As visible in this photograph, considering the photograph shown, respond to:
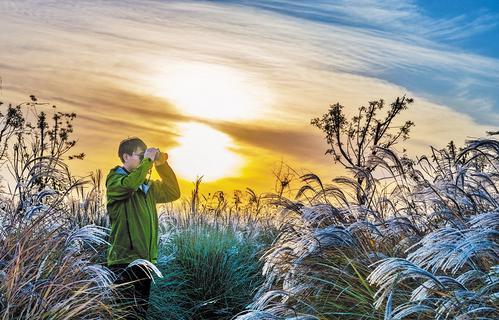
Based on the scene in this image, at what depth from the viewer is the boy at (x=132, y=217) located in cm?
662

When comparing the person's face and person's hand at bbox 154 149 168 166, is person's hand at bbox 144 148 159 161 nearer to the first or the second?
the person's face

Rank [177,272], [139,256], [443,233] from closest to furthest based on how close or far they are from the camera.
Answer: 1. [443,233]
2. [139,256]
3. [177,272]

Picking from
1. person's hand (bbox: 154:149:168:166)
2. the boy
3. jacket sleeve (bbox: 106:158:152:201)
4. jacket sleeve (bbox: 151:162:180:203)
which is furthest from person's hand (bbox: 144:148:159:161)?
jacket sleeve (bbox: 151:162:180:203)

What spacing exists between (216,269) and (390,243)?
3.11 m

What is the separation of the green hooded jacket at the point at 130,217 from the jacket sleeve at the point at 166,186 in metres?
0.35

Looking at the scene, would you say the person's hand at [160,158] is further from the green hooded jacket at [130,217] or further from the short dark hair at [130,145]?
the green hooded jacket at [130,217]

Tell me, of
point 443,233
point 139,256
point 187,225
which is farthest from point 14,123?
point 443,233

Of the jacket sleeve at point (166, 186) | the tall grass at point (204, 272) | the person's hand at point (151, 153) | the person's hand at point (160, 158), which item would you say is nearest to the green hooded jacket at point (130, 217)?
the person's hand at point (151, 153)

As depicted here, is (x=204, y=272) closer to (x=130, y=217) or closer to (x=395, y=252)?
(x=130, y=217)

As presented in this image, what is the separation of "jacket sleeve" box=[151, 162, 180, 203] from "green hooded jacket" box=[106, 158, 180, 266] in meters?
0.35

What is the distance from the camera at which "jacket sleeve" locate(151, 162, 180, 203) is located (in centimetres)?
725

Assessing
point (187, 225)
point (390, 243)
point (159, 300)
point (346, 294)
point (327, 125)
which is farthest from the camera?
point (327, 125)

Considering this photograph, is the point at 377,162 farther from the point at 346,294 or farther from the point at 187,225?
the point at 187,225

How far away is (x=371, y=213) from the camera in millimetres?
6500
